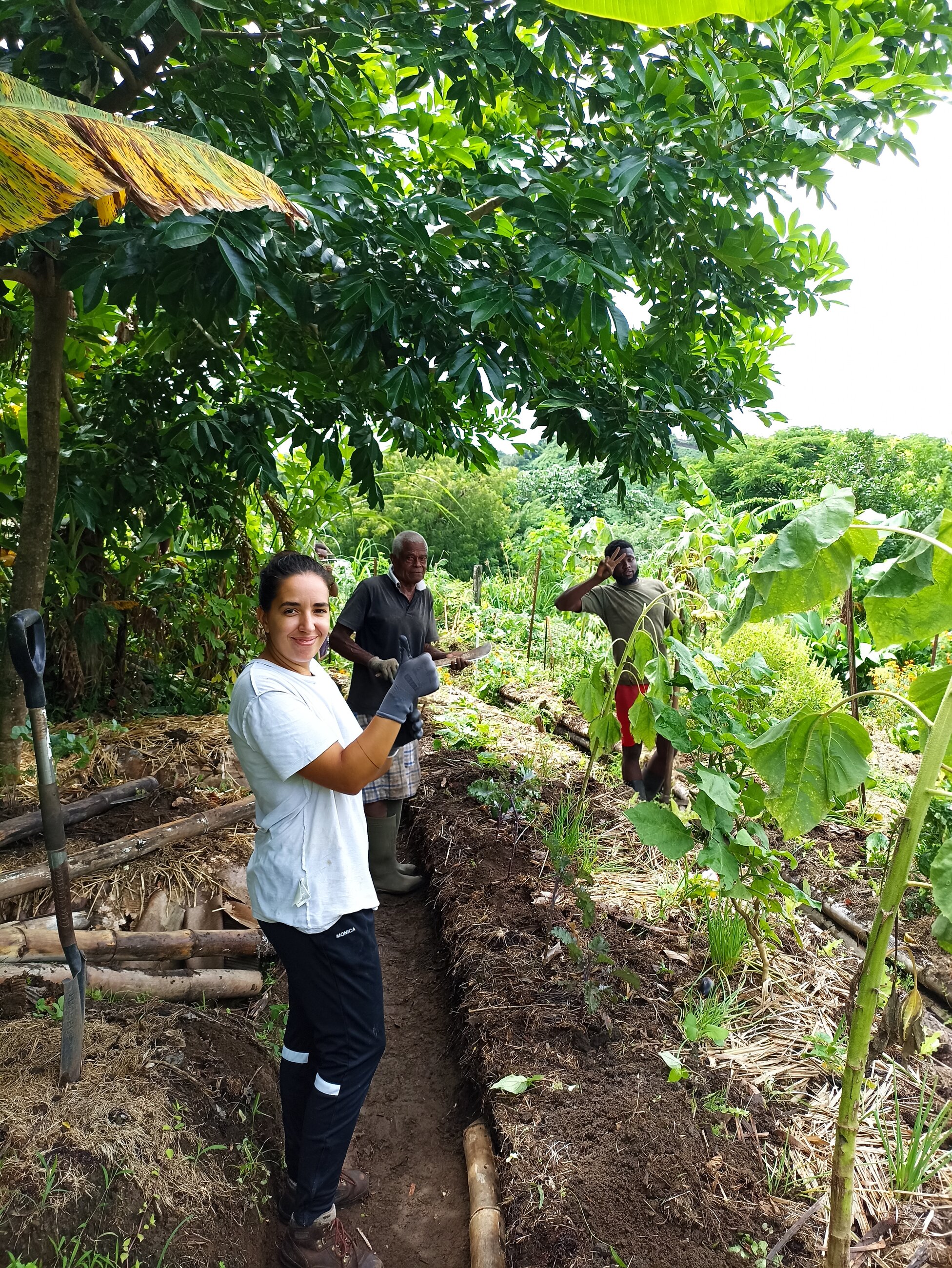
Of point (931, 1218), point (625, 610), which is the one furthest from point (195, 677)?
point (931, 1218)

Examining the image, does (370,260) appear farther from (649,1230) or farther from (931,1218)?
(931,1218)

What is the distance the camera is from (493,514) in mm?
22125

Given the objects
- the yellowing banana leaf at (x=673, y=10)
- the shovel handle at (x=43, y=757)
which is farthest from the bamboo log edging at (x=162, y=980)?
the yellowing banana leaf at (x=673, y=10)

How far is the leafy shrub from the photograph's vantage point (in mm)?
6438

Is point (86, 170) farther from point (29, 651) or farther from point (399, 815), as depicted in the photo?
point (399, 815)

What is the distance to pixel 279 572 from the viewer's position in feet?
7.01

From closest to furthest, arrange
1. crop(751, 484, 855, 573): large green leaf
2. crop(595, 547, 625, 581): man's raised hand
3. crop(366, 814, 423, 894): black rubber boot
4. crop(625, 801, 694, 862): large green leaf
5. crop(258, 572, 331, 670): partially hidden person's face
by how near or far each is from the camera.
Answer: crop(751, 484, 855, 573): large green leaf, crop(258, 572, 331, 670): partially hidden person's face, crop(625, 801, 694, 862): large green leaf, crop(366, 814, 423, 894): black rubber boot, crop(595, 547, 625, 581): man's raised hand

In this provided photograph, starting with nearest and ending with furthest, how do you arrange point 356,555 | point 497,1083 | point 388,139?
point 497,1083
point 388,139
point 356,555

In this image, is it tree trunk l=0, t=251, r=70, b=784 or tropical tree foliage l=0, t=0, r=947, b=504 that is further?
tree trunk l=0, t=251, r=70, b=784

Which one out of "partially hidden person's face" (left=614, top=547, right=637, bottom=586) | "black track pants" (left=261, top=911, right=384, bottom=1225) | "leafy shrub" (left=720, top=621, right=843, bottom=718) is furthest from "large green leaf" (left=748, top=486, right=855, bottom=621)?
"leafy shrub" (left=720, top=621, right=843, bottom=718)

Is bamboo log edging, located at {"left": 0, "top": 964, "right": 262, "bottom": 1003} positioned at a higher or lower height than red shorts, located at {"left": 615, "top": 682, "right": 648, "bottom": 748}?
lower

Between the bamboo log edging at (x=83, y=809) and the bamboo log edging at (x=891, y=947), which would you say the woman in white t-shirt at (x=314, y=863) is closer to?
the bamboo log edging at (x=83, y=809)

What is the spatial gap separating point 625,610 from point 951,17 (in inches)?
119

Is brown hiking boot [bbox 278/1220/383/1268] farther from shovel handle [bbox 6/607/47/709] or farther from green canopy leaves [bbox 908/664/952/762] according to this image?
green canopy leaves [bbox 908/664/952/762]
